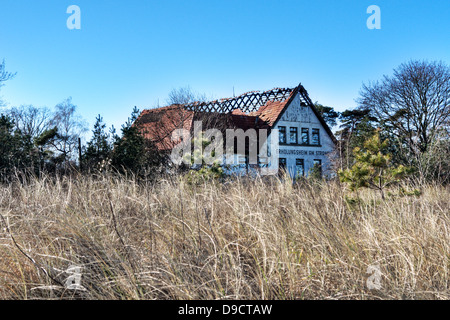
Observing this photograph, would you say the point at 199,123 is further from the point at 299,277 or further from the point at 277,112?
the point at 299,277

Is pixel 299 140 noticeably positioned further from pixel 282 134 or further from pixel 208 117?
pixel 208 117

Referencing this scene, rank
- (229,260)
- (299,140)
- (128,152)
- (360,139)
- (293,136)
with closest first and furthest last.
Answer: (229,260) → (128,152) → (360,139) → (293,136) → (299,140)

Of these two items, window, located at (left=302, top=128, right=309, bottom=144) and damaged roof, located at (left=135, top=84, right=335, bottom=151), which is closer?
damaged roof, located at (left=135, top=84, right=335, bottom=151)

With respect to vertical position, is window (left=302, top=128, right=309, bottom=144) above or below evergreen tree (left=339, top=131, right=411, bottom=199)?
above

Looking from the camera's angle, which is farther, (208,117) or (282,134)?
(282,134)

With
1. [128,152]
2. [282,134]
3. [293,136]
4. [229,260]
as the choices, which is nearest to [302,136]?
[293,136]

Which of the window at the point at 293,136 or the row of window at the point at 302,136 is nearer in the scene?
the row of window at the point at 302,136

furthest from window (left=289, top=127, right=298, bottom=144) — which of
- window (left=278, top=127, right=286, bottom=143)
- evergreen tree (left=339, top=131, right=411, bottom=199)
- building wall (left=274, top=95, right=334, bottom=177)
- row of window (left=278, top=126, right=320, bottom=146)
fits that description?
evergreen tree (left=339, top=131, right=411, bottom=199)

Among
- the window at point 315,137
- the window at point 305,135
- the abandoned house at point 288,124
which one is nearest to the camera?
the abandoned house at point 288,124

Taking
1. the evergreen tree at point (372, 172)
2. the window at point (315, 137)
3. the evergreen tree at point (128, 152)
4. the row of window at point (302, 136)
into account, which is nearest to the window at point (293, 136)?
the row of window at point (302, 136)

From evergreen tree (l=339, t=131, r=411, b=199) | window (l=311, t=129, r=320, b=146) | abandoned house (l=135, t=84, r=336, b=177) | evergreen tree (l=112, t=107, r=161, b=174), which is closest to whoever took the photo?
evergreen tree (l=339, t=131, r=411, b=199)

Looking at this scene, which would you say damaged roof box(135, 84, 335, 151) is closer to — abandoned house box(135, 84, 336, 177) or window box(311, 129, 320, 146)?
abandoned house box(135, 84, 336, 177)

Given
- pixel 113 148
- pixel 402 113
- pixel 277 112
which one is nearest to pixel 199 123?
pixel 113 148

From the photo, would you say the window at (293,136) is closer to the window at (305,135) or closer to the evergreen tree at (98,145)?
the window at (305,135)
